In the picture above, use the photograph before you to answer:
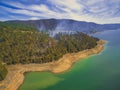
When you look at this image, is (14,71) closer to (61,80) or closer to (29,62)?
(29,62)

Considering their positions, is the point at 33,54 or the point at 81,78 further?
the point at 33,54

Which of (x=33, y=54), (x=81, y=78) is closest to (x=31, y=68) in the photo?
A: (x=33, y=54)

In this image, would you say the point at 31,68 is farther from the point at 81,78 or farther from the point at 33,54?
the point at 81,78

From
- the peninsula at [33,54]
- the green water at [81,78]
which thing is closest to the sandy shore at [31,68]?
the peninsula at [33,54]

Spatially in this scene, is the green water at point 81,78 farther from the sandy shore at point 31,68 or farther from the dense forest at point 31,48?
the dense forest at point 31,48

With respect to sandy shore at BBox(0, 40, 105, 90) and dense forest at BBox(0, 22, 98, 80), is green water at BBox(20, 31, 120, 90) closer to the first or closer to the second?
sandy shore at BBox(0, 40, 105, 90)

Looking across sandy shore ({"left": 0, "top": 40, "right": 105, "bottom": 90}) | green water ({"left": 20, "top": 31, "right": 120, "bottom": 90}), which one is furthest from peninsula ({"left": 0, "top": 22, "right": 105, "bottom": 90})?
green water ({"left": 20, "top": 31, "right": 120, "bottom": 90})

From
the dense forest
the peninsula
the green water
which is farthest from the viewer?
the dense forest

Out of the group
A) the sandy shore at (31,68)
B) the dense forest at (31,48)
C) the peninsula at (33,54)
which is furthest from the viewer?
the dense forest at (31,48)

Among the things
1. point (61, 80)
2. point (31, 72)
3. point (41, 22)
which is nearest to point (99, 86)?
point (61, 80)
